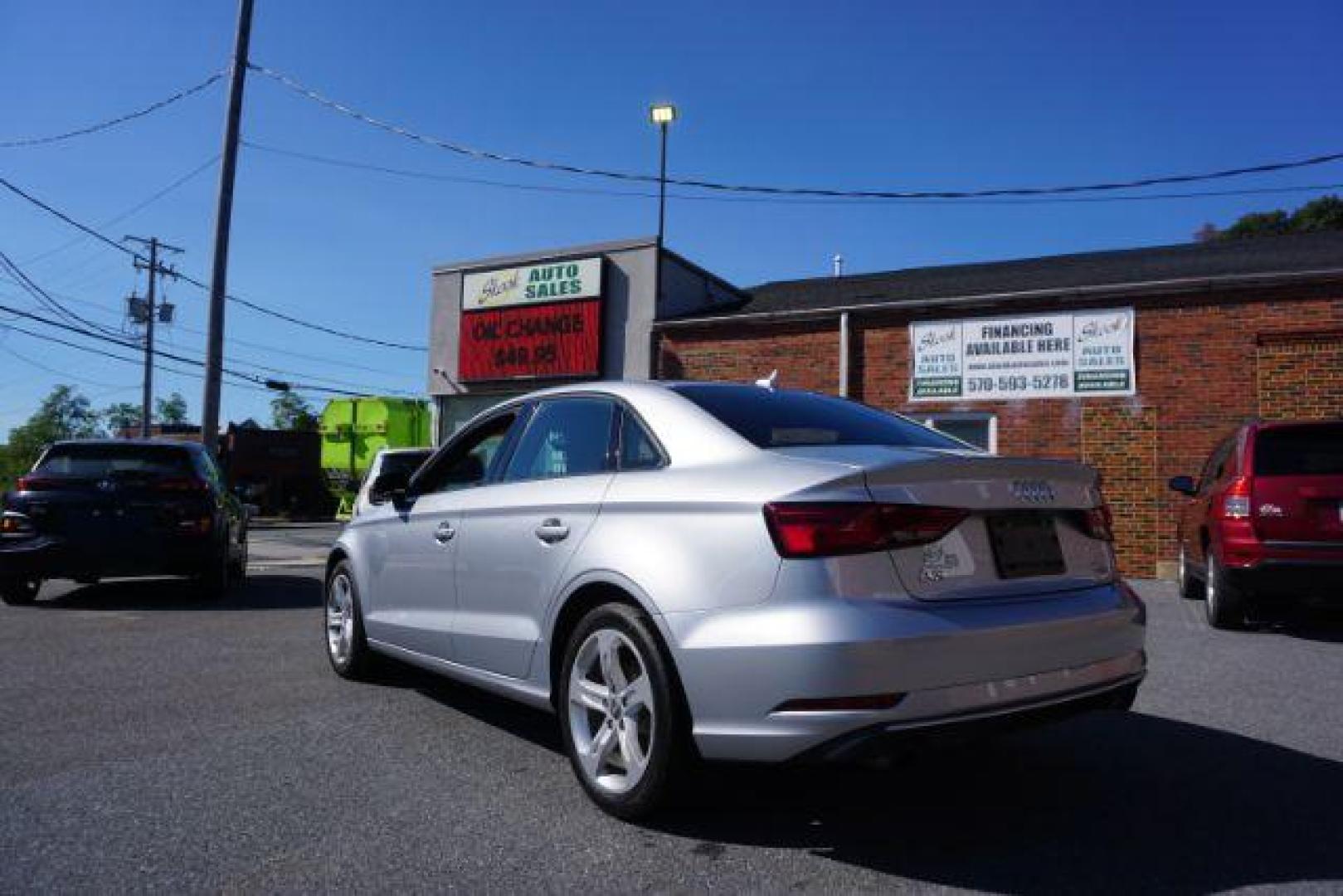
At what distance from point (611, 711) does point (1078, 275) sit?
14841 mm

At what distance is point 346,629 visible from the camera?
554 cm

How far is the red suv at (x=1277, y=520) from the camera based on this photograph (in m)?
6.98

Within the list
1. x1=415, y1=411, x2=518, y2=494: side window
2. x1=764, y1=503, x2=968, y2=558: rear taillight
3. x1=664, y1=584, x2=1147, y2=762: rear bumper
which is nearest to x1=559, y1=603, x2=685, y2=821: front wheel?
x1=664, y1=584, x2=1147, y2=762: rear bumper

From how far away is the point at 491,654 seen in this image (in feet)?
13.1

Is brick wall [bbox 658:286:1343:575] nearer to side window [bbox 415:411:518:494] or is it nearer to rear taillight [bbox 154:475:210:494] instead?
rear taillight [bbox 154:475:210:494]

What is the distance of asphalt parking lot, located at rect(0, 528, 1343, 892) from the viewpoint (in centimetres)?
285

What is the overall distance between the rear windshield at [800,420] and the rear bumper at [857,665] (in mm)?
733

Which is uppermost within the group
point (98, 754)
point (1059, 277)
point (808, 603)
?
point (1059, 277)

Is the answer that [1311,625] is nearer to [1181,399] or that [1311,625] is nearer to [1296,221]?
[1181,399]

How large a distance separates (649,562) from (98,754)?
2577mm

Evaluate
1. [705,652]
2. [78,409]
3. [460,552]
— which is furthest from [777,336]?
[78,409]

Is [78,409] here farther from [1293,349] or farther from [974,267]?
[1293,349]

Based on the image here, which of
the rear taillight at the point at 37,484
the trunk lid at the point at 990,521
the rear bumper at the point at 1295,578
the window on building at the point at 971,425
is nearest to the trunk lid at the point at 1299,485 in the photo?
the rear bumper at the point at 1295,578

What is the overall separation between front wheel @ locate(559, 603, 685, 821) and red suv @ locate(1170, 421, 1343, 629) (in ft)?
19.1
